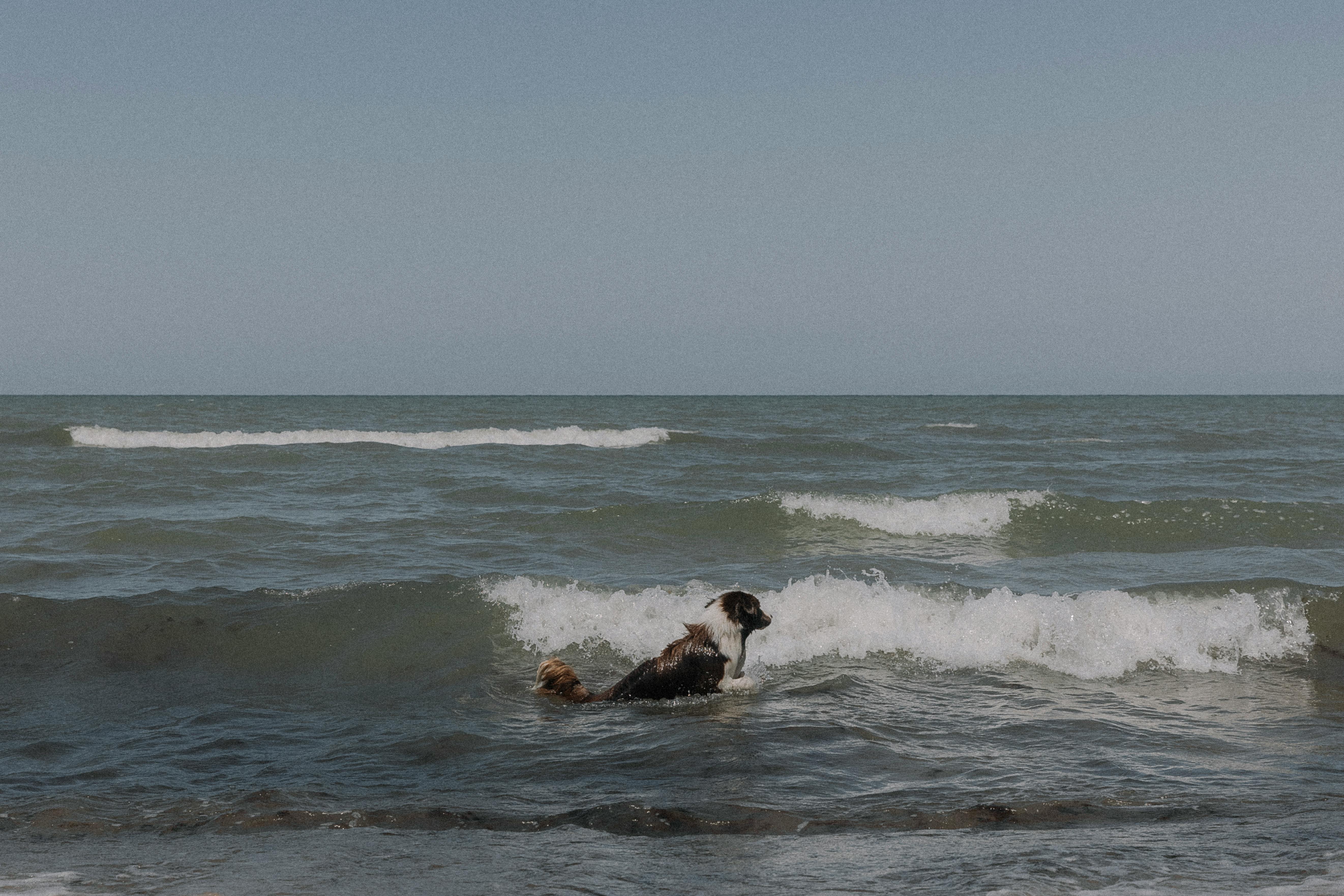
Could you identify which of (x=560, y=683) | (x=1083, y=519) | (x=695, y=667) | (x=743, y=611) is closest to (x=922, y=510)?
(x=1083, y=519)

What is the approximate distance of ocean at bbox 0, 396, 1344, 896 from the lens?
4.64 meters

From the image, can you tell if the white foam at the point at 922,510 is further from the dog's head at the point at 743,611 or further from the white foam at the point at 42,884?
the white foam at the point at 42,884

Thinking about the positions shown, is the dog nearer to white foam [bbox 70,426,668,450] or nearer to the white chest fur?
the white chest fur

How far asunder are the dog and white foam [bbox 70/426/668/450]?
25244 millimetres

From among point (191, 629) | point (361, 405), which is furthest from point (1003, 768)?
point (361, 405)

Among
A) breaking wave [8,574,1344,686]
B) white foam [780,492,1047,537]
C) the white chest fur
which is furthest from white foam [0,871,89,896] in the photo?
white foam [780,492,1047,537]

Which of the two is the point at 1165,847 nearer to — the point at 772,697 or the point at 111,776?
the point at 772,697

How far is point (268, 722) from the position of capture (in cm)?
739

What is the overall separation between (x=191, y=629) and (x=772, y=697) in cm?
578

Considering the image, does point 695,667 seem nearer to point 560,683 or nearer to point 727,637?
point 727,637

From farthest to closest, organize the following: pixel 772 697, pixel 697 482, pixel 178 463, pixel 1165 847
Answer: pixel 178 463 < pixel 697 482 < pixel 772 697 < pixel 1165 847

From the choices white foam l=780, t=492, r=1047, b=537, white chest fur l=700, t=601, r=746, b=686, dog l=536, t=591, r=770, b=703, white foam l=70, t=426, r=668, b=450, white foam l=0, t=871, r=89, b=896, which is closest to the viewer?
white foam l=0, t=871, r=89, b=896

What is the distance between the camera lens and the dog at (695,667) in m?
7.83

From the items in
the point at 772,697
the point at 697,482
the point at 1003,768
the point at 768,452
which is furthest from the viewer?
the point at 768,452
